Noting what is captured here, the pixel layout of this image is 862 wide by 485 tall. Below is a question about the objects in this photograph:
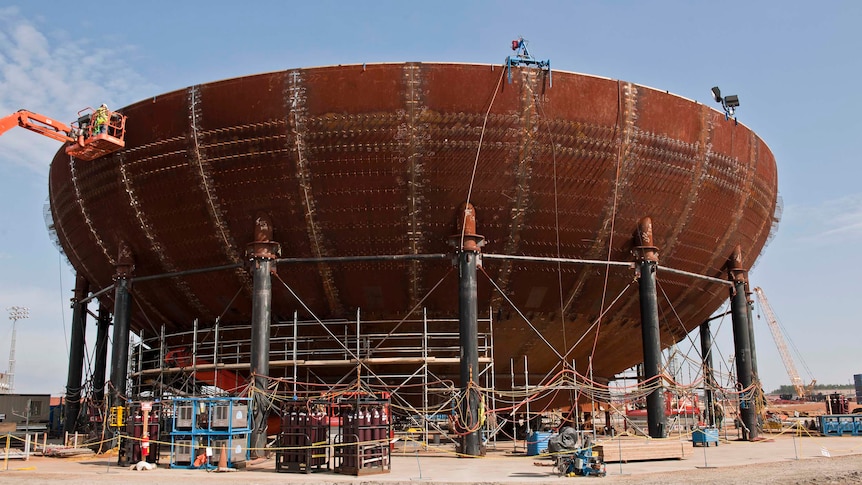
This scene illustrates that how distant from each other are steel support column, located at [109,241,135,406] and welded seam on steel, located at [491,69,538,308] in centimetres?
978

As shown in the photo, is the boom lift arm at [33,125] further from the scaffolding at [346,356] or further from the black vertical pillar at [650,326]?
the black vertical pillar at [650,326]

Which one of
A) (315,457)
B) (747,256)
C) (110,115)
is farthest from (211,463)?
(747,256)

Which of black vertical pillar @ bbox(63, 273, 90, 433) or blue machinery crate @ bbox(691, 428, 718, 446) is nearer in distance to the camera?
blue machinery crate @ bbox(691, 428, 718, 446)

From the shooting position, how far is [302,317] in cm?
1961

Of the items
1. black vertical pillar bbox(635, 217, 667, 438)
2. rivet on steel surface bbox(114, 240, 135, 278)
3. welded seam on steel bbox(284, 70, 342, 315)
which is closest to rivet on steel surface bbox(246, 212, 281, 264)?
welded seam on steel bbox(284, 70, 342, 315)

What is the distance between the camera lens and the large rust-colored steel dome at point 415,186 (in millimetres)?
16891

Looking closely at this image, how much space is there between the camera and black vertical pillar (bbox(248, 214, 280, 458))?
16.4m

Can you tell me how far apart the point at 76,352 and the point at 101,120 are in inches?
396

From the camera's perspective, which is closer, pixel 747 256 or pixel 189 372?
pixel 189 372

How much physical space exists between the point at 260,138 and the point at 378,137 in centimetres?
275

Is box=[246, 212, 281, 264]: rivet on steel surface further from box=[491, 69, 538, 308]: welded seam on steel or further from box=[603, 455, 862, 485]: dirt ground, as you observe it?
box=[603, 455, 862, 485]: dirt ground

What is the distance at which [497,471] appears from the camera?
509 inches

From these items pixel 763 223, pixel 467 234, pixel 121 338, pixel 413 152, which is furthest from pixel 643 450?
pixel 121 338

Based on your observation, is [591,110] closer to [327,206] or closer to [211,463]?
[327,206]
